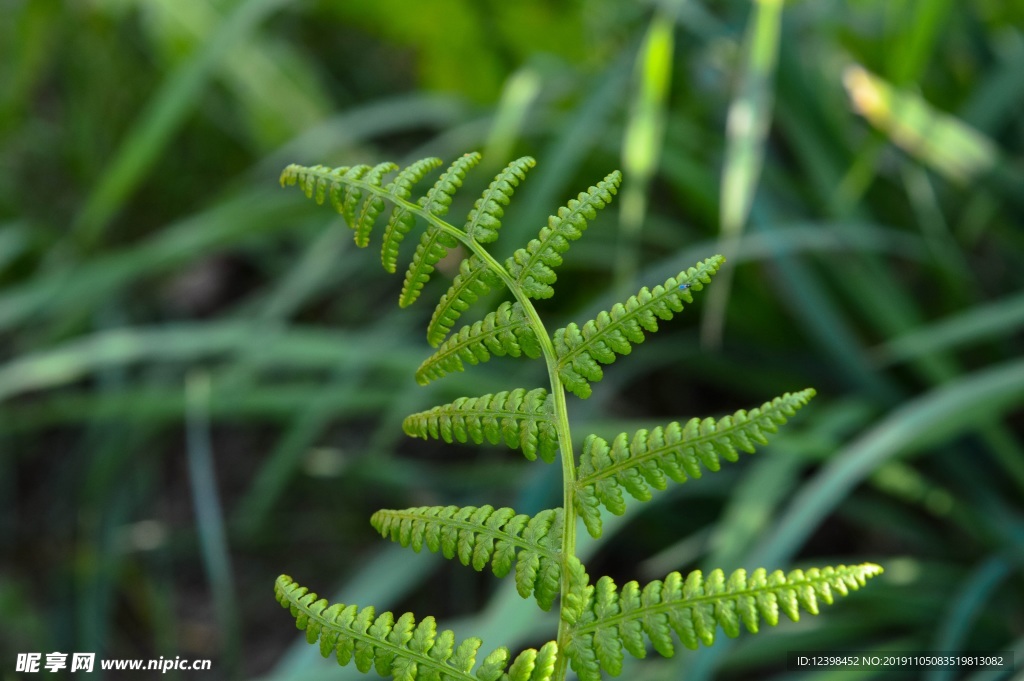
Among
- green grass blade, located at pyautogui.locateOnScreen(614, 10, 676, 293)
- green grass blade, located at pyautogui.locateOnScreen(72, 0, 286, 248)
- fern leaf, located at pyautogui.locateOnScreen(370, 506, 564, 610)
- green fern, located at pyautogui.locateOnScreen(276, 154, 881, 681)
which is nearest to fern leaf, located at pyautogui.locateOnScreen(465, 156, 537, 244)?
green fern, located at pyautogui.locateOnScreen(276, 154, 881, 681)

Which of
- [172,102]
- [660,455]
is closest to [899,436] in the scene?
[660,455]

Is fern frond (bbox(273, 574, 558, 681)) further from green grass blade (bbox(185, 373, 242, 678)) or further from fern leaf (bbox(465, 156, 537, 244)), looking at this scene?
green grass blade (bbox(185, 373, 242, 678))

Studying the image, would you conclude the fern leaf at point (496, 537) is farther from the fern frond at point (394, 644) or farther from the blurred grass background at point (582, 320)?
the blurred grass background at point (582, 320)

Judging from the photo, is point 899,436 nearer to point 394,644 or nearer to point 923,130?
point 923,130

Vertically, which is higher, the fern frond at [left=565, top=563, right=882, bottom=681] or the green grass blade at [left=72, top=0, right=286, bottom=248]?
the green grass blade at [left=72, top=0, right=286, bottom=248]

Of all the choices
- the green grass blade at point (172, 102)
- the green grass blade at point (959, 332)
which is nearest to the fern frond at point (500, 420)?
the green grass blade at point (959, 332)

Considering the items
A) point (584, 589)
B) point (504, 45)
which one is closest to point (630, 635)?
point (584, 589)
